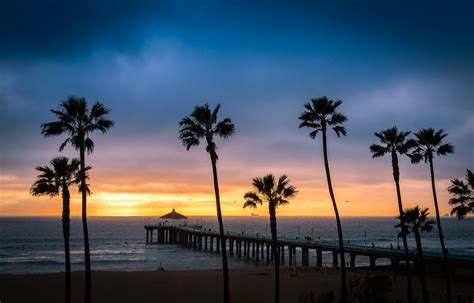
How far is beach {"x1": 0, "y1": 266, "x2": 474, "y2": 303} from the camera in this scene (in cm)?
2655

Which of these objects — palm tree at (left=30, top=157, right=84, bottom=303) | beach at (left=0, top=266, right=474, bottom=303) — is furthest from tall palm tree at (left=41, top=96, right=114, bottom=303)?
beach at (left=0, top=266, right=474, bottom=303)

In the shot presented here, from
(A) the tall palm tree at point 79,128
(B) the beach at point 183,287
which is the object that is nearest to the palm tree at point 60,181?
(A) the tall palm tree at point 79,128

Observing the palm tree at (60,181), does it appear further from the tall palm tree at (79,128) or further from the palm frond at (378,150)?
the palm frond at (378,150)

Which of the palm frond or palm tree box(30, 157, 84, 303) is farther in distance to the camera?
the palm frond

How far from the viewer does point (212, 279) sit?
34625 millimetres

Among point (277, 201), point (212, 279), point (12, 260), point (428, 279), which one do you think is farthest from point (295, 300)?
point (12, 260)

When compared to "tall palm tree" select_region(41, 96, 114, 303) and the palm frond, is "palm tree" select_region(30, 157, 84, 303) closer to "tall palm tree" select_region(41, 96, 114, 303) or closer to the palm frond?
"tall palm tree" select_region(41, 96, 114, 303)

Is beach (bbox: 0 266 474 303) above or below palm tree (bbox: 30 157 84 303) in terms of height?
below

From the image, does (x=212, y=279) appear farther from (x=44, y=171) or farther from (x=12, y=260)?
(x=12, y=260)

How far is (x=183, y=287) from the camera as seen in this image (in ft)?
100.0

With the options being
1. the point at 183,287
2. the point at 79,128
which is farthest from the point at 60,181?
the point at 183,287

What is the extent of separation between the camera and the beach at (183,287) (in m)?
26.5

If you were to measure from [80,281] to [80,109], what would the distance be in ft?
63.8

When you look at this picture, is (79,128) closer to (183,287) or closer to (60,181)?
(60,181)
